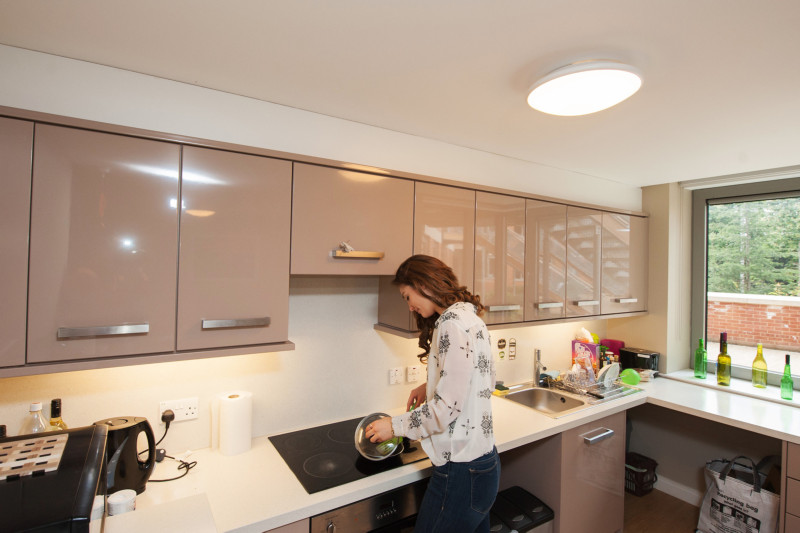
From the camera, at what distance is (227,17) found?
1.15m

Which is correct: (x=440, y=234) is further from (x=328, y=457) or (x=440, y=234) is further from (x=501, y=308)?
(x=328, y=457)

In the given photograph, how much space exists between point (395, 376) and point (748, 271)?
2703mm

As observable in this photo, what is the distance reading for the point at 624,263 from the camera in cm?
289

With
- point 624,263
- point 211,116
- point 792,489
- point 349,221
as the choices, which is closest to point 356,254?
point 349,221

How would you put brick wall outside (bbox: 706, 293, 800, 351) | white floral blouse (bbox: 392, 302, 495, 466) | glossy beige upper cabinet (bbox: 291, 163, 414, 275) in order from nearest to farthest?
white floral blouse (bbox: 392, 302, 495, 466) → glossy beige upper cabinet (bbox: 291, 163, 414, 275) → brick wall outside (bbox: 706, 293, 800, 351)

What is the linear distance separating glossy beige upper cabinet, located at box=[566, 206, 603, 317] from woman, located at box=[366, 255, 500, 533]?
123 cm

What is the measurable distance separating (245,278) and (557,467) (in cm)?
179

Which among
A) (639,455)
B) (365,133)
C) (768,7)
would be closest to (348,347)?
(365,133)

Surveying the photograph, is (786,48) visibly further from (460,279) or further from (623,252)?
(623,252)

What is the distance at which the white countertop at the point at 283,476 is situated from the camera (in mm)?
1279

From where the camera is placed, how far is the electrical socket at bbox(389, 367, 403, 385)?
2.18 m

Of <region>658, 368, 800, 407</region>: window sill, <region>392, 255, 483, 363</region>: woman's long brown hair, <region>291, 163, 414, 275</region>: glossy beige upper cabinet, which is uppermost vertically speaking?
<region>291, 163, 414, 275</region>: glossy beige upper cabinet

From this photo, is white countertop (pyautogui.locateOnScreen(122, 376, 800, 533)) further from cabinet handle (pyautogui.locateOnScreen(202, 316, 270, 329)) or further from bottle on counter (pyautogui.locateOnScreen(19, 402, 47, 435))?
cabinet handle (pyautogui.locateOnScreen(202, 316, 270, 329))

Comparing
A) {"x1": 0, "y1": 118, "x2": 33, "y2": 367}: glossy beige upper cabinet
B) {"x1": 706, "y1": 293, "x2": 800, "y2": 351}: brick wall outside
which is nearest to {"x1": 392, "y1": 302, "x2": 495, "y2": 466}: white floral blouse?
{"x1": 0, "y1": 118, "x2": 33, "y2": 367}: glossy beige upper cabinet
